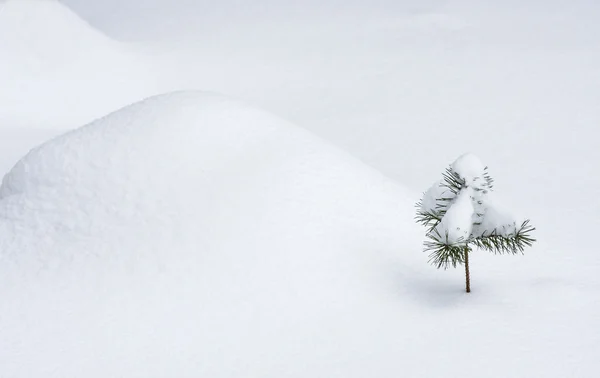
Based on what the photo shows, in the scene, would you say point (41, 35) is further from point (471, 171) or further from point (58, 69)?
point (471, 171)

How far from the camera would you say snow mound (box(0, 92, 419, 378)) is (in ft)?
30.8

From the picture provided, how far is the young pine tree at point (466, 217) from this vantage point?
9.09 metres

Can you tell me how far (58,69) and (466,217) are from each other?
2283 cm

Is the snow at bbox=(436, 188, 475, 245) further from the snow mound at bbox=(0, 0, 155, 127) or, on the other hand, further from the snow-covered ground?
the snow mound at bbox=(0, 0, 155, 127)

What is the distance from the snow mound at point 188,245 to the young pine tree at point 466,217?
55.3 inches

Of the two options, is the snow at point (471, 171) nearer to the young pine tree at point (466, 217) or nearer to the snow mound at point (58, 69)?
the young pine tree at point (466, 217)

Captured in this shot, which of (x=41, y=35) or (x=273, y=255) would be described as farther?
(x=41, y=35)

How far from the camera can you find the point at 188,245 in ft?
36.2

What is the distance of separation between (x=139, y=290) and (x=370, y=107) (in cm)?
1465

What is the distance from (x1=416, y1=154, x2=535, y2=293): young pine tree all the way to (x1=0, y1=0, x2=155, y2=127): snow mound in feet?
59.3

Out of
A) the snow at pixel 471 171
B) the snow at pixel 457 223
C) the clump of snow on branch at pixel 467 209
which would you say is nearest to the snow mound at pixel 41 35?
the clump of snow on branch at pixel 467 209

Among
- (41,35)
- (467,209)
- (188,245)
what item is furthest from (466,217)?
(41,35)

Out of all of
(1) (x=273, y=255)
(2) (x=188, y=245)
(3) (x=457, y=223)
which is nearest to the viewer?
(3) (x=457, y=223)

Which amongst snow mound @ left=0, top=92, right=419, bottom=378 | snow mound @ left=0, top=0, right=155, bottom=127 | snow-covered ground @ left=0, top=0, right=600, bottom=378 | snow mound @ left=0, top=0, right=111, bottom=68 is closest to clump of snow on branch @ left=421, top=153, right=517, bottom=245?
snow-covered ground @ left=0, top=0, right=600, bottom=378
